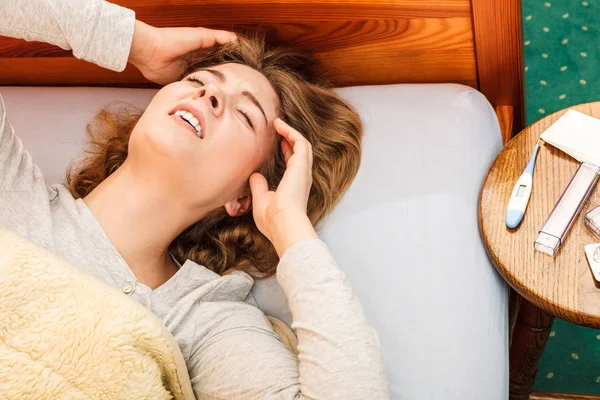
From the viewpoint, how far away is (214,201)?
129 centimetres

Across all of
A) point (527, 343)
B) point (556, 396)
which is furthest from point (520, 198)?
point (556, 396)

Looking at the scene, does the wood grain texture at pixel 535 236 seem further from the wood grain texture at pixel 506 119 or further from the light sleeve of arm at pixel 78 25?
the light sleeve of arm at pixel 78 25

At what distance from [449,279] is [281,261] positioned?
0.34 meters

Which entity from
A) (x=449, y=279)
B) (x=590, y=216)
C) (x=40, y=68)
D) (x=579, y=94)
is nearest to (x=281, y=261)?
(x=449, y=279)

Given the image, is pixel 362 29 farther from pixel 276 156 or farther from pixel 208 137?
pixel 208 137

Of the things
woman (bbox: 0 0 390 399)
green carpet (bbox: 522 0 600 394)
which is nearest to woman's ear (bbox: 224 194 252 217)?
woman (bbox: 0 0 390 399)

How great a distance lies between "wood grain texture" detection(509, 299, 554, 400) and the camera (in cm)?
129

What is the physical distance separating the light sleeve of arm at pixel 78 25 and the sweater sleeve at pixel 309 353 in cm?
60

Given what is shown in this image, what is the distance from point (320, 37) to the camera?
4.68ft

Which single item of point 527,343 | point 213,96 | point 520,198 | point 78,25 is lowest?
point 527,343

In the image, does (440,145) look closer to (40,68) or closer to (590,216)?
(590,216)

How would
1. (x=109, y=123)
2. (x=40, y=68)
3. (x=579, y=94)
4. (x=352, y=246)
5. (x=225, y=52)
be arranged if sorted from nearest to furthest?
(x=352, y=246), (x=225, y=52), (x=109, y=123), (x=40, y=68), (x=579, y=94)

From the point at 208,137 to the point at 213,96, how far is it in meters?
0.09

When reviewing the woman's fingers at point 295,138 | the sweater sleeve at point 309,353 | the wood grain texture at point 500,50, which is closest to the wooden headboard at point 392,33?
the wood grain texture at point 500,50
